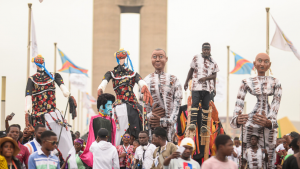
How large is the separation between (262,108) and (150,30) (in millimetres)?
35402

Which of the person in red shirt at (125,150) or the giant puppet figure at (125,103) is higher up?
the giant puppet figure at (125,103)

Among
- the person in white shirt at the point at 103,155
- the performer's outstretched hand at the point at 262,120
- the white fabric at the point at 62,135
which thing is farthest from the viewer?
the white fabric at the point at 62,135

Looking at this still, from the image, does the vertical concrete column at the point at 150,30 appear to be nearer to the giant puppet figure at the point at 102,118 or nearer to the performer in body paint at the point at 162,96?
the performer in body paint at the point at 162,96

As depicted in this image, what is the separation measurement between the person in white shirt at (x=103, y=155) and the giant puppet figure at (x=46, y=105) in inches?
83.1

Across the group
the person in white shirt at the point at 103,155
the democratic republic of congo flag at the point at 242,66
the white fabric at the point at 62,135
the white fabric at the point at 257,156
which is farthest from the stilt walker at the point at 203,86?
the democratic republic of congo flag at the point at 242,66

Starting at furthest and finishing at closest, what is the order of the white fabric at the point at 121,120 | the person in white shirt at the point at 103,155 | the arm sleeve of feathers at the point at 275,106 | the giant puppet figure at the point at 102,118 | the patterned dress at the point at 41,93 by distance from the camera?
the patterned dress at the point at 41,93 → the white fabric at the point at 121,120 → the giant puppet figure at the point at 102,118 → the arm sleeve of feathers at the point at 275,106 → the person in white shirt at the point at 103,155

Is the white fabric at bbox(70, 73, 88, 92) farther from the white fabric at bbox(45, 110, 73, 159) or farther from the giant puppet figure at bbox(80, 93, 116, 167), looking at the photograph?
the giant puppet figure at bbox(80, 93, 116, 167)

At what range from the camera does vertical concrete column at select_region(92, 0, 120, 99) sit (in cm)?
4378

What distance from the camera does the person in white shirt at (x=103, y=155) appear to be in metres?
8.46

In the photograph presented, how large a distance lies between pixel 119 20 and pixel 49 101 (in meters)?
34.1

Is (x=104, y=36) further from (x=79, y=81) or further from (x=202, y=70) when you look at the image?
(x=202, y=70)

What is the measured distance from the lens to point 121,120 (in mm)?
10297

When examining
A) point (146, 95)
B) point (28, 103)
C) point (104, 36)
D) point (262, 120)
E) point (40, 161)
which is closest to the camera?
point (40, 161)

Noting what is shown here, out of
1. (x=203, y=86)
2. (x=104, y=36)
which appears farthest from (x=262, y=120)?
(x=104, y=36)
